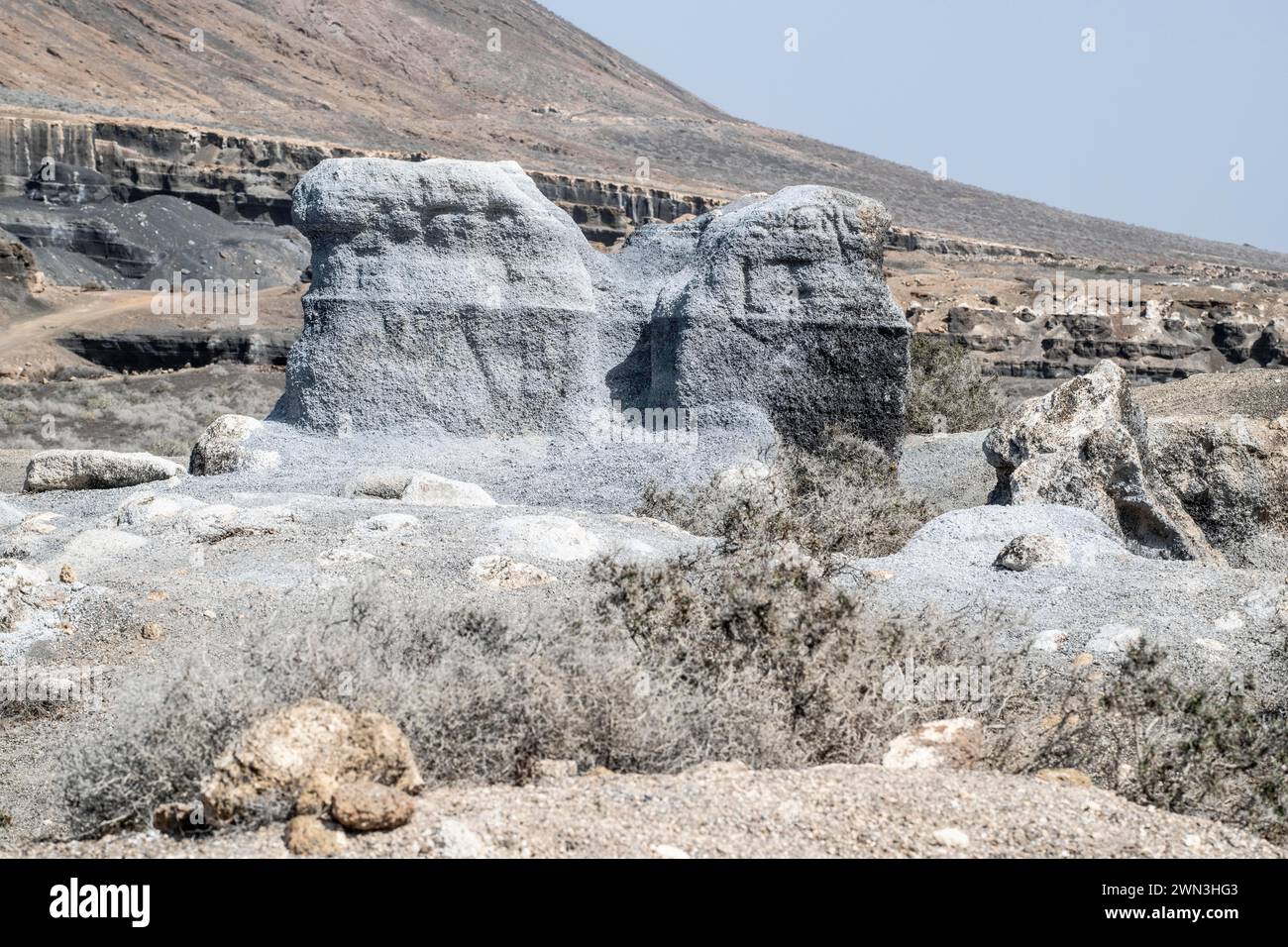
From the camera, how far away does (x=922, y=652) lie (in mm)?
4723

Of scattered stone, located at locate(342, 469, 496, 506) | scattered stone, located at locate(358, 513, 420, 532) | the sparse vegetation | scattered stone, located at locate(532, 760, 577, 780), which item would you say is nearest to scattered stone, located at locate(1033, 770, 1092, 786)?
the sparse vegetation

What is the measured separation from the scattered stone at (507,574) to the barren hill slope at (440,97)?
150 feet

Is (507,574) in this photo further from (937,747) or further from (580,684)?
(937,747)

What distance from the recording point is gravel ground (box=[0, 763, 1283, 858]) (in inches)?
116

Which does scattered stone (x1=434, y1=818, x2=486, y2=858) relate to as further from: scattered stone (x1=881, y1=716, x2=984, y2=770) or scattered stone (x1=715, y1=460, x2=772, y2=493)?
scattered stone (x1=715, y1=460, x2=772, y2=493)

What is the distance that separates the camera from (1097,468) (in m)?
8.03

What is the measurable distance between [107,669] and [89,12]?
64988 millimetres

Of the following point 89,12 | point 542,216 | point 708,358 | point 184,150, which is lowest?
point 708,358

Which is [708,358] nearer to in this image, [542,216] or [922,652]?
[542,216]

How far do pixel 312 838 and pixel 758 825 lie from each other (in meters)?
0.98

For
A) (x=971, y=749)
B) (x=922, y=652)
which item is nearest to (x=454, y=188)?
(x=922, y=652)

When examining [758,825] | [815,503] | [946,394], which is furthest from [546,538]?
[946,394]

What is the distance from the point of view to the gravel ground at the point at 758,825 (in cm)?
295
